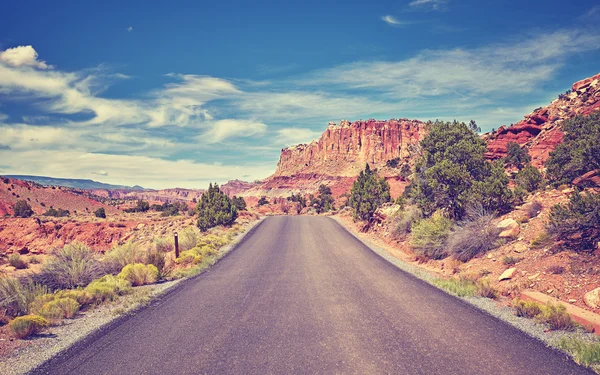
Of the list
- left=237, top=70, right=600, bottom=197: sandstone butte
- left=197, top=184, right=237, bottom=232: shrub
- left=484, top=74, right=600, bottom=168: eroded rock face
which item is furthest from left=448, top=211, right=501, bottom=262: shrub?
left=237, top=70, right=600, bottom=197: sandstone butte

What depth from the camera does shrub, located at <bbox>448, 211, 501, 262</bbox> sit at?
41.3 ft

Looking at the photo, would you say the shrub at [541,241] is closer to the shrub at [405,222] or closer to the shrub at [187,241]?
the shrub at [405,222]

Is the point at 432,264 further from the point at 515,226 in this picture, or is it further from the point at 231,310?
the point at 231,310

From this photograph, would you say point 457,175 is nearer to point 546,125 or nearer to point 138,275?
point 138,275

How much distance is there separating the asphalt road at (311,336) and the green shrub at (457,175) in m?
7.25

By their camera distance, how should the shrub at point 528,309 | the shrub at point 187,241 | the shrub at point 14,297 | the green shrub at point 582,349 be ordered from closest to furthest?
1. the green shrub at point 582,349
2. the shrub at point 528,309
3. the shrub at point 14,297
4. the shrub at point 187,241

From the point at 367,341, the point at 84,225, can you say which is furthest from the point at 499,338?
the point at 84,225

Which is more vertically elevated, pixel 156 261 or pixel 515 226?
pixel 515 226

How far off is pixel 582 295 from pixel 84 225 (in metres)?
44.0

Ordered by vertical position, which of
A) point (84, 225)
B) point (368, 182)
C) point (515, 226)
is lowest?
point (84, 225)

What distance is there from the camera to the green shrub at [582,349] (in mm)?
4754

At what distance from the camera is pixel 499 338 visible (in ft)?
18.8

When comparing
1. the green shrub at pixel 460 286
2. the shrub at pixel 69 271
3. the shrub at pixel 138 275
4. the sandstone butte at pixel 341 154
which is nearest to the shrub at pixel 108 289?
the shrub at pixel 138 275

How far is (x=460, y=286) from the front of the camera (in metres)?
9.22
